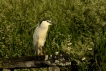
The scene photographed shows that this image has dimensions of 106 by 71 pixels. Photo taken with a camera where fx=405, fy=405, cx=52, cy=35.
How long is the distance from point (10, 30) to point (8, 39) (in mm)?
353

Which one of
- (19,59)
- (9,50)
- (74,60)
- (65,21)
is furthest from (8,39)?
(19,59)

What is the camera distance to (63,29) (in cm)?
1081

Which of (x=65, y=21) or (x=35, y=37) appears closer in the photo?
(x=35, y=37)

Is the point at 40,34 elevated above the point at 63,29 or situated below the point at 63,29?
below

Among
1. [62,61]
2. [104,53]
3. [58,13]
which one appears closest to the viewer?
[62,61]

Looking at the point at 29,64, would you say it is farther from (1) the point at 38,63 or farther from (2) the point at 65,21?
(2) the point at 65,21

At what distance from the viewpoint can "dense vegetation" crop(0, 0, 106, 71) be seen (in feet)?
29.1

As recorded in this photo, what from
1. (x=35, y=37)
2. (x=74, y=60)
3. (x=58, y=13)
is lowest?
(x=74, y=60)

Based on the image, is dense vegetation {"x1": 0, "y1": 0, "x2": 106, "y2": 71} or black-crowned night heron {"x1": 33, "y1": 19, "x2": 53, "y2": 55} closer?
black-crowned night heron {"x1": 33, "y1": 19, "x2": 53, "y2": 55}

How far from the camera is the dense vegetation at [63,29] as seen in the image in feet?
Answer: 29.1

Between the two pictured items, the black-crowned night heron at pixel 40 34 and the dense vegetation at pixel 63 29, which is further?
the dense vegetation at pixel 63 29

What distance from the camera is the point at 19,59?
6219 mm

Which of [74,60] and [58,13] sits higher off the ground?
[58,13]

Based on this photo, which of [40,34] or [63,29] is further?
[63,29]
